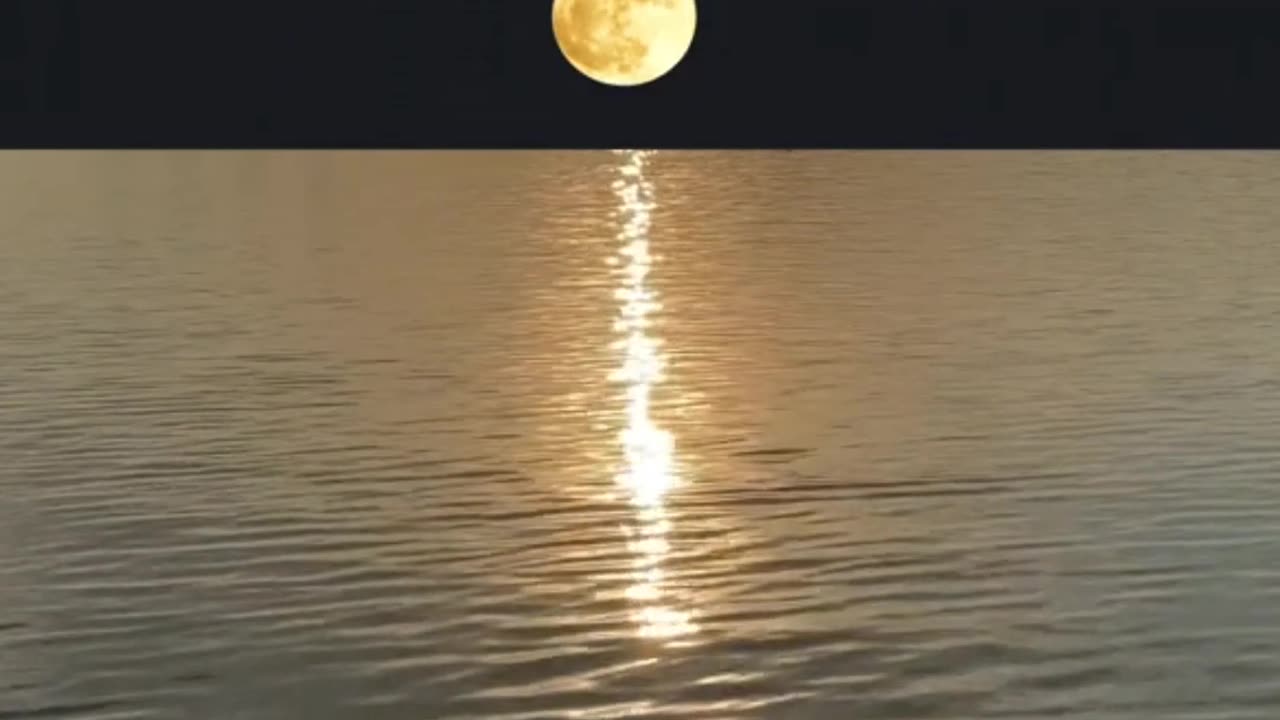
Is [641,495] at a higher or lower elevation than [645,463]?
lower

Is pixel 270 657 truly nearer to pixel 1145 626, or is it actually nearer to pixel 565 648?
pixel 565 648

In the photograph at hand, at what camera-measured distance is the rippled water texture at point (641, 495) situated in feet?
79.5

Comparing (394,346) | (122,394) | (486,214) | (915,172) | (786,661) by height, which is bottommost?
(786,661)

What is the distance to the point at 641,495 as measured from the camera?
116 feet

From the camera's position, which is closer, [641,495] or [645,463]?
[641,495]

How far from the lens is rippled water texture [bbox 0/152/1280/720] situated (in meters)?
24.2

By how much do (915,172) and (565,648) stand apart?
174 metres

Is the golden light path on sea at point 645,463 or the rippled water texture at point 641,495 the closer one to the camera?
the rippled water texture at point 641,495

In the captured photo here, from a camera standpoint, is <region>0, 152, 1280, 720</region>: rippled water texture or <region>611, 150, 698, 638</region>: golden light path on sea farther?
<region>611, 150, 698, 638</region>: golden light path on sea
